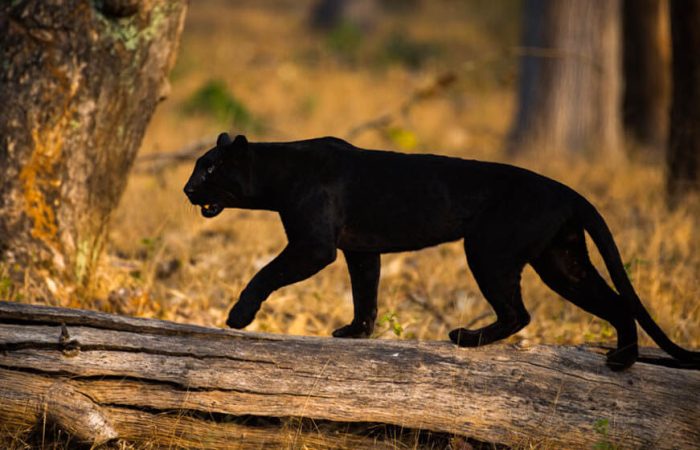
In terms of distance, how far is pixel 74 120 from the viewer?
5105 mm

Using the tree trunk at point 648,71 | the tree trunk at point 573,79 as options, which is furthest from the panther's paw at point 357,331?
the tree trunk at point 648,71

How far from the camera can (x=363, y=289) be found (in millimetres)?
4188

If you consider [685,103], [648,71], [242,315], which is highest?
[648,71]

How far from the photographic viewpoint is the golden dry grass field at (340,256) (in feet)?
18.3

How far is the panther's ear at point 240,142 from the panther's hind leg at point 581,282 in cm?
135

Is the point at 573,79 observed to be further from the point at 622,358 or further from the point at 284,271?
the point at 284,271

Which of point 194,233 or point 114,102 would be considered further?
point 194,233

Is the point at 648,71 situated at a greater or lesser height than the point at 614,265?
greater

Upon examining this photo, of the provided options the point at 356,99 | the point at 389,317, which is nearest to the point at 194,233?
the point at 389,317

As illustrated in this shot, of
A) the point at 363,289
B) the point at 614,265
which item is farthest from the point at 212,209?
the point at 614,265

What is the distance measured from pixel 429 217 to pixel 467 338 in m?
0.55

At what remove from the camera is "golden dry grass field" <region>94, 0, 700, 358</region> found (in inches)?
219

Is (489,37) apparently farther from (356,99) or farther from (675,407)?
(675,407)

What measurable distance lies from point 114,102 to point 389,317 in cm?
Result: 212
